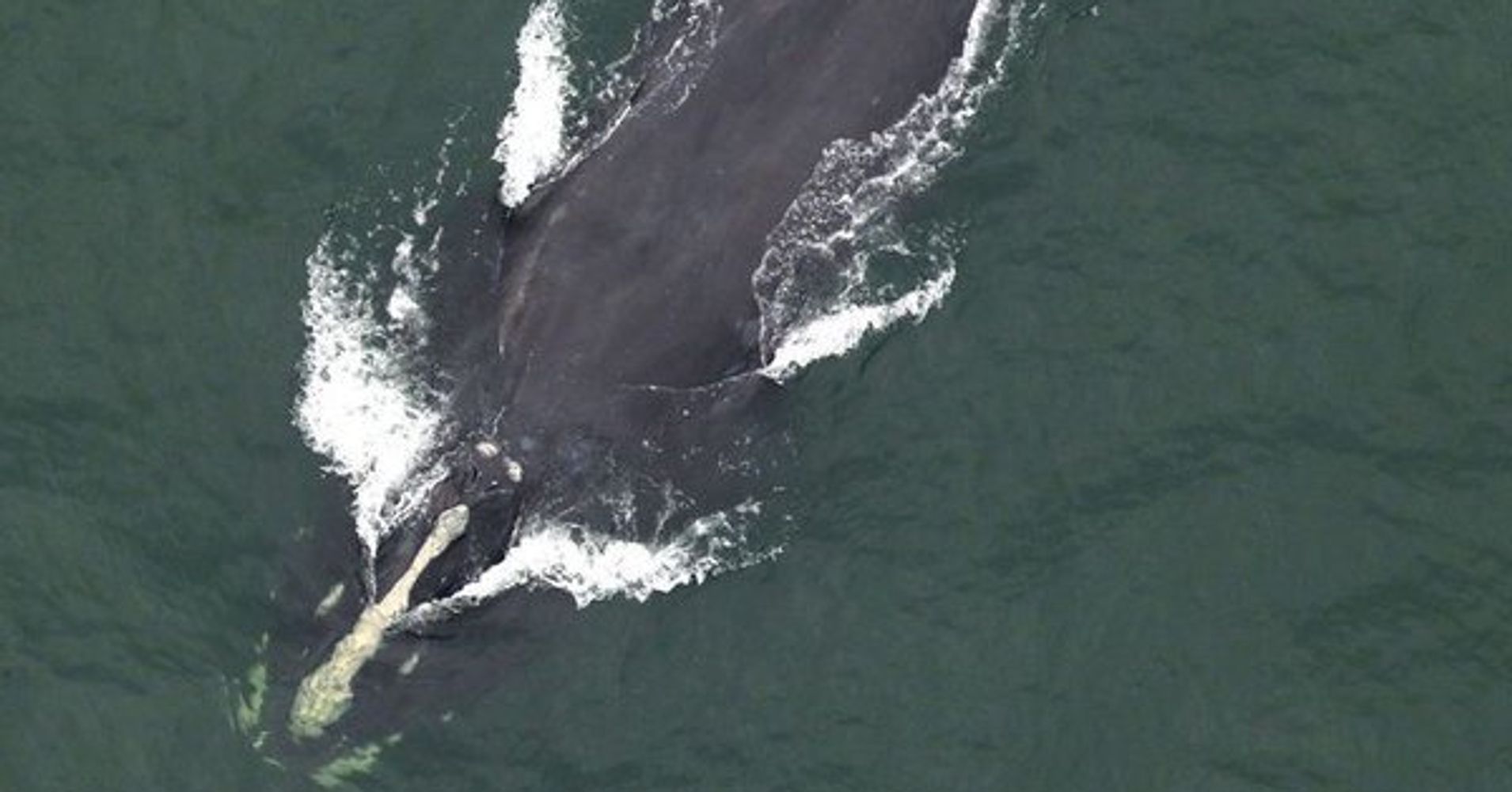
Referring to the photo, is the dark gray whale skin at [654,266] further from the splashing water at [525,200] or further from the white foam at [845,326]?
the white foam at [845,326]

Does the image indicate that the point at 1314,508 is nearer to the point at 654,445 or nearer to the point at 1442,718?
the point at 1442,718

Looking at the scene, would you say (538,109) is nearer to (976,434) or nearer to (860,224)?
(860,224)

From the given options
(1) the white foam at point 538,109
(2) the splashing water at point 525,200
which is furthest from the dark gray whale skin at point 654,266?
(1) the white foam at point 538,109

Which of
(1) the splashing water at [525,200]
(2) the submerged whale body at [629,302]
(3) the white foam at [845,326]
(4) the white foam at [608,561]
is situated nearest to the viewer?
(2) the submerged whale body at [629,302]

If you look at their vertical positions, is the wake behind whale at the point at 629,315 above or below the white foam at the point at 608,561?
above

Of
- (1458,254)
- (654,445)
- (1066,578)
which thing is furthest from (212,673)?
(1458,254)

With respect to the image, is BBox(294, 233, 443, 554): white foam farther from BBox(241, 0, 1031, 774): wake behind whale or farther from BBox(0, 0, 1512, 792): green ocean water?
BBox(0, 0, 1512, 792): green ocean water

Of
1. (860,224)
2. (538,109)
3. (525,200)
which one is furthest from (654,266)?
(538,109)
